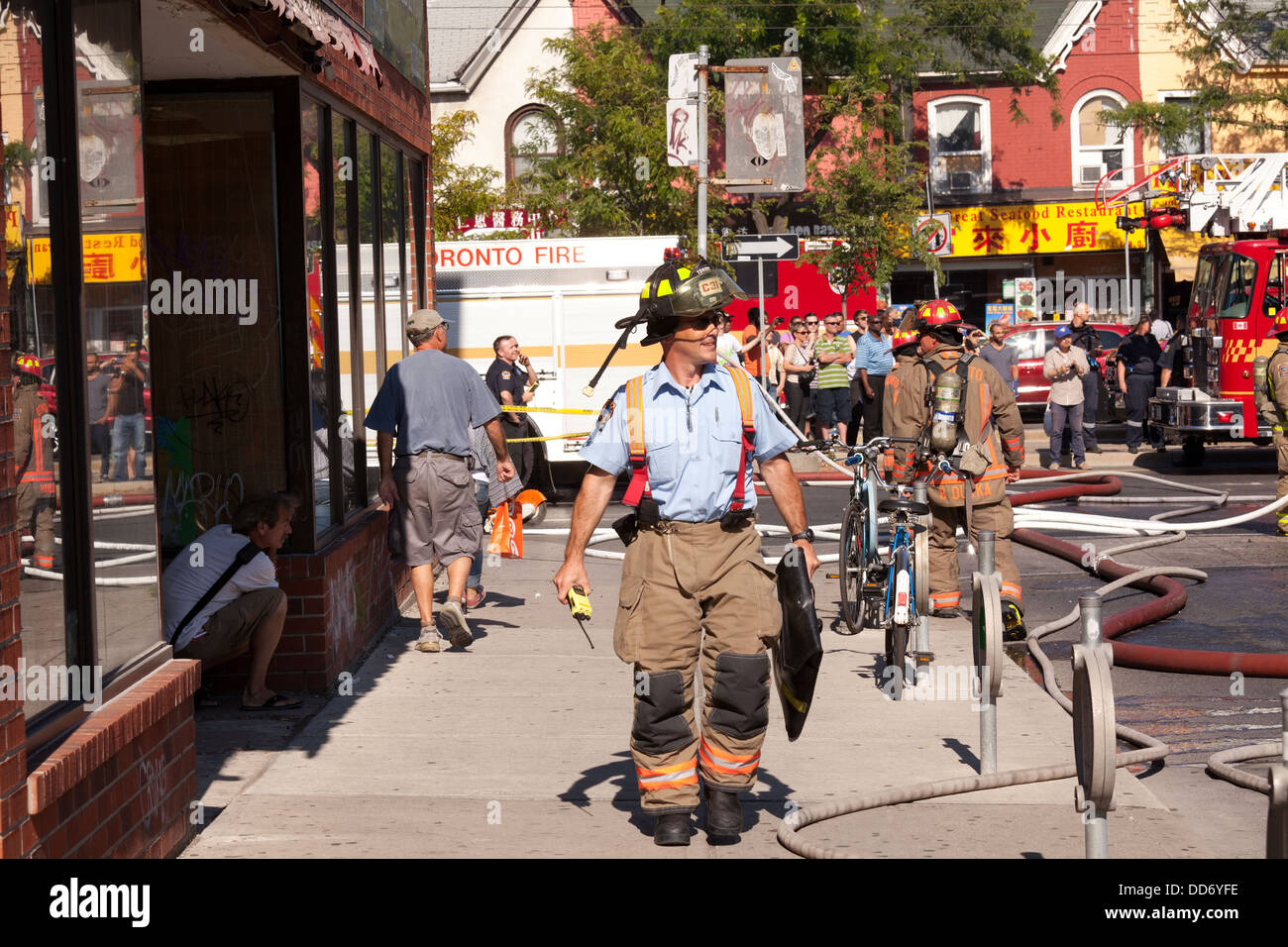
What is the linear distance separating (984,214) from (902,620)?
96.9 ft

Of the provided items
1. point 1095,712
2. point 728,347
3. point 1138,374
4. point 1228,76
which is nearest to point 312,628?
point 1095,712

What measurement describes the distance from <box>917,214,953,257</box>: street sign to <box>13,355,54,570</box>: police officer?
29030 mm

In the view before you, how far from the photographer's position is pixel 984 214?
36.3 meters

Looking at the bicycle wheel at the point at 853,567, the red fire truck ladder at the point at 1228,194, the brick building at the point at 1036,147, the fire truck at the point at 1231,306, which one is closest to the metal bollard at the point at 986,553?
the bicycle wheel at the point at 853,567

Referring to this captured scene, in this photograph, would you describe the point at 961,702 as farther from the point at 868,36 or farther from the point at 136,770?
the point at 868,36

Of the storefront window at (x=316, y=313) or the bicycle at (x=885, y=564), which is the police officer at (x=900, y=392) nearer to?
the bicycle at (x=885, y=564)

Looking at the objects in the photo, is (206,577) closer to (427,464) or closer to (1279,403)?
(427,464)

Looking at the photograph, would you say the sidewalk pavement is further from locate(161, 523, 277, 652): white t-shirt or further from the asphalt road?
locate(161, 523, 277, 652): white t-shirt

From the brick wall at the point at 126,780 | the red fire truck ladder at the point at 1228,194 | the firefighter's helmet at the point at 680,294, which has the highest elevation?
the red fire truck ladder at the point at 1228,194

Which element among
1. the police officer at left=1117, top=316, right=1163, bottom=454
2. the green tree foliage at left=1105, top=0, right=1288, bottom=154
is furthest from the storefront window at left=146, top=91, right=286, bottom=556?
the green tree foliage at left=1105, top=0, right=1288, bottom=154

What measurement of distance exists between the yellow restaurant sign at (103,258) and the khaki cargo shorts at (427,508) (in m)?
3.66

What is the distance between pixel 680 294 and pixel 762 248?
9.99 metres

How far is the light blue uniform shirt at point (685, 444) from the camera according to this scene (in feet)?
18.5
